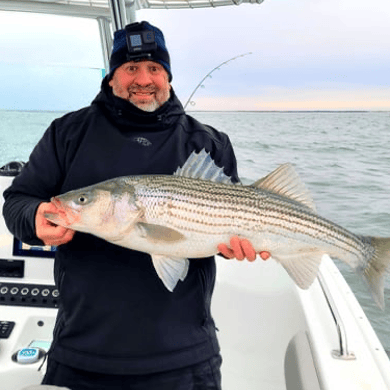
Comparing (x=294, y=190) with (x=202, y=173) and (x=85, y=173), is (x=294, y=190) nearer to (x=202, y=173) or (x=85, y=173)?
(x=202, y=173)

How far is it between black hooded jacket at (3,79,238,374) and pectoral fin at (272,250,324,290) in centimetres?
34

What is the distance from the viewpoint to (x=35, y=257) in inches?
137

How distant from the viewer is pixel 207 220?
1.94 meters

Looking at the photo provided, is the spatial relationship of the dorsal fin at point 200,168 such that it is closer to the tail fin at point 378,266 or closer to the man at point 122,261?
the man at point 122,261

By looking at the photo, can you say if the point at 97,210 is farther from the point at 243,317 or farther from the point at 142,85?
the point at 243,317

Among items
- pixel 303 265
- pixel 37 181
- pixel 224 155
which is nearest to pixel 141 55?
A: pixel 224 155

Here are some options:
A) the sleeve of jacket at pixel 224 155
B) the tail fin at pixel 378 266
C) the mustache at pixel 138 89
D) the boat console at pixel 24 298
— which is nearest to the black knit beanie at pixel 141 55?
the mustache at pixel 138 89

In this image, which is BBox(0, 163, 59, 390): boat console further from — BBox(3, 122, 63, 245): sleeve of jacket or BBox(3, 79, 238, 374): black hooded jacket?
BBox(3, 122, 63, 245): sleeve of jacket

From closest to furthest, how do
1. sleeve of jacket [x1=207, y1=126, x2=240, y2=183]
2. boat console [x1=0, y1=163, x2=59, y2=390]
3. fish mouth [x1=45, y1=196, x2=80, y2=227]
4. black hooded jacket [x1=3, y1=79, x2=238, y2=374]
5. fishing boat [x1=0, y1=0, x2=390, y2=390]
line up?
fish mouth [x1=45, y1=196, x2=80, y2=227] → black hooded jacket [x1=3, y1=79, x2=238, y2=374] → sleeve of jacket [x1=207, y1=126, x2=240, y2=183] → fishing boat [x1=0, y1=0, x2=390, y2=390] → boat console [x1=0, y1=163, x2=59, y2=390]

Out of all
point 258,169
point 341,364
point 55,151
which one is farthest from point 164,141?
point 258,169

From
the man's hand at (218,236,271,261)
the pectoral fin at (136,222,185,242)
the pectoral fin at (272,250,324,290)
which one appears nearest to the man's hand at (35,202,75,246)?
the pectoral fin at (136,222,185,242)

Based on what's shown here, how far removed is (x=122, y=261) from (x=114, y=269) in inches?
1.9

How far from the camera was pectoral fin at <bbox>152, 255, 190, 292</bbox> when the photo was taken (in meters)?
1.86

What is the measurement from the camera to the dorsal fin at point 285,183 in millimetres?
2145
